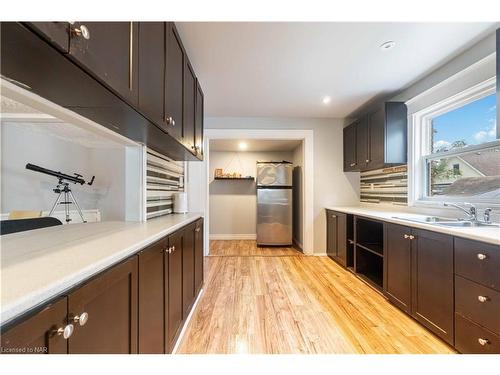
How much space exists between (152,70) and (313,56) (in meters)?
1.58

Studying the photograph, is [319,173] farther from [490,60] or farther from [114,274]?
[114,274]

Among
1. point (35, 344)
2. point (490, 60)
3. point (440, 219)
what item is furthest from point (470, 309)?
point (35, 344)

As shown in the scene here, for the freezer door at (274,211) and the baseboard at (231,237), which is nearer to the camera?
the freezer door at (274,211)

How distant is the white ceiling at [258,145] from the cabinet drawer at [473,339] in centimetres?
343

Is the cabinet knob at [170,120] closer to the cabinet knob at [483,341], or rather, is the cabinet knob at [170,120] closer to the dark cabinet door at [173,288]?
the dark cabinet door at [173,288]

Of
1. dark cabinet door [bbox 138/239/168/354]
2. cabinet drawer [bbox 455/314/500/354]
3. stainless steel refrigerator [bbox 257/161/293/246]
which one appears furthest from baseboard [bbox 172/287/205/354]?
stainless steel refrigerator [bbox 257/161/293/246]

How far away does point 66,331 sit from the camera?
0.56 meters

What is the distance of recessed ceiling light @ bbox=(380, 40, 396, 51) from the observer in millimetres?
1959

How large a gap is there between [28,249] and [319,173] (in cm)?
377

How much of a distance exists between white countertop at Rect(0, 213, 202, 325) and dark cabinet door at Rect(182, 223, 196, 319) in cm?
61

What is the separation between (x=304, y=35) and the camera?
1884 mm

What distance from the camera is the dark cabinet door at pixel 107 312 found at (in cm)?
61

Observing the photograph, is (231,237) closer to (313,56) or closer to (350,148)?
(350,148)

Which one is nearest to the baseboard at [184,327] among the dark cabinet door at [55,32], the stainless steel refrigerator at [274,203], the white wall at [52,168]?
the white wall at [52,168]
